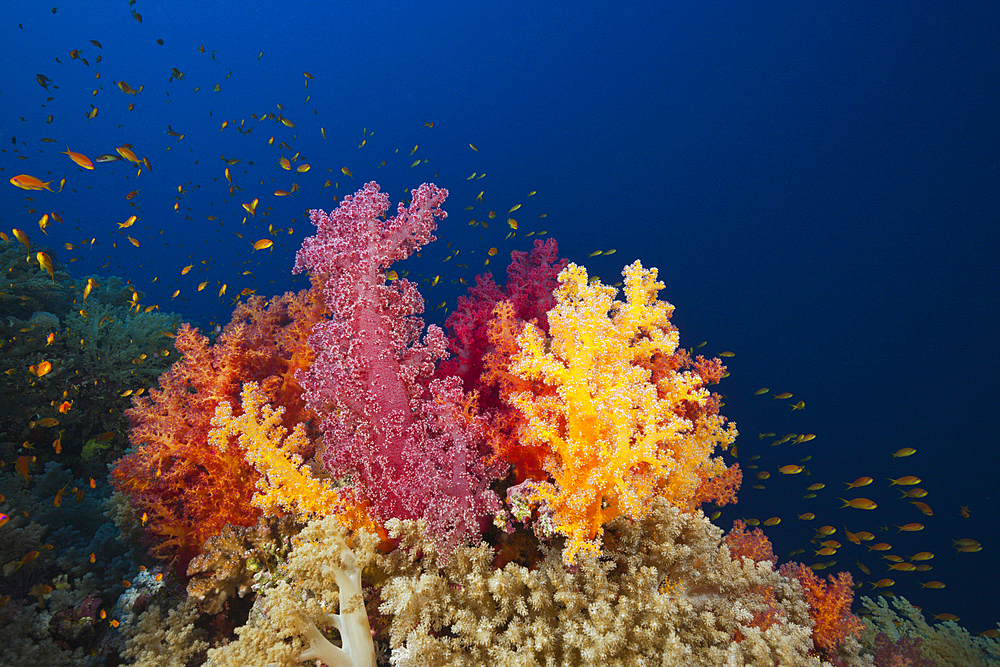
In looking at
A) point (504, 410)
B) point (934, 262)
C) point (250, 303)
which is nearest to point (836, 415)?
point (934, 262)

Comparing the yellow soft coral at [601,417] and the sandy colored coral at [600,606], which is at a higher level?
the yellow soft coral at [601,417]

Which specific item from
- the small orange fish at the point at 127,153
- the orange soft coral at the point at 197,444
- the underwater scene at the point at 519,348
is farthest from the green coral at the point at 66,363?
the orange soft coral at the point at 197,444

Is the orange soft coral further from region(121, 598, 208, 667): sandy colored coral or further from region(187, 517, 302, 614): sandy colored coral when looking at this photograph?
region(121, 598, 208, 667): sandy colored coral

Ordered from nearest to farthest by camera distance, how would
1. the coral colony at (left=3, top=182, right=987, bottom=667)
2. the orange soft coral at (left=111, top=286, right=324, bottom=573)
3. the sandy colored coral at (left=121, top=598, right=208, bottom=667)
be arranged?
the coral colony at (left=3, top=182, right=987, bottom=667)
the sandy colored coral at (left=121, top=598, right=208, bottom=667)
the orange soft coral at (left=111, top=286, right=324, bottom=573)

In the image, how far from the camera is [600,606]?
2.13 meters

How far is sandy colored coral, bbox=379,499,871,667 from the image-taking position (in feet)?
6.67

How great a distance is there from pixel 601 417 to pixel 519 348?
824 mm

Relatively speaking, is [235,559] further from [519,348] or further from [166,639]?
[519,348]

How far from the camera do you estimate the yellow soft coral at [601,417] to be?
96.7 inches

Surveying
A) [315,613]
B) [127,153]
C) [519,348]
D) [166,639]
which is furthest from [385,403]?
[127,153]

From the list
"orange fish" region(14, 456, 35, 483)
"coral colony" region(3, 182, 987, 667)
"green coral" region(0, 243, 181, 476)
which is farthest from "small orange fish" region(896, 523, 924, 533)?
"green coral" region(0, 243, 181, 476)

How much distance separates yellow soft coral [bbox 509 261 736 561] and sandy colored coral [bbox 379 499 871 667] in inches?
8.3

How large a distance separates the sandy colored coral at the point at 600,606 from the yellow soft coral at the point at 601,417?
210mm

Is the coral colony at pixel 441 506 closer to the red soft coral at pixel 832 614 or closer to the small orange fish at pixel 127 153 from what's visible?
the red soft coral at pixel 832 614
